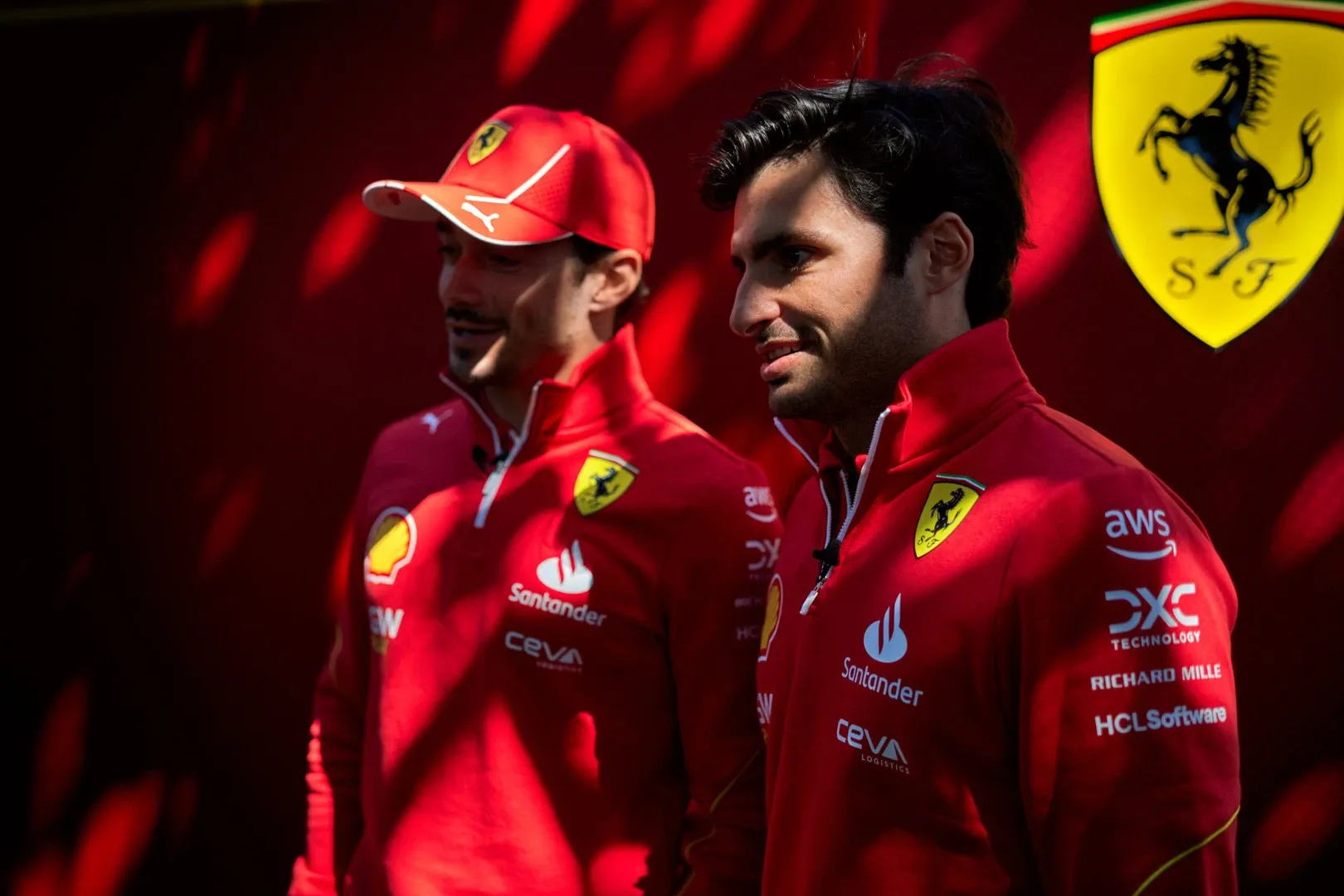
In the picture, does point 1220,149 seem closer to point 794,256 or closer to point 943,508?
point 794,256

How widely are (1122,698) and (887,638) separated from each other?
1.04 ft

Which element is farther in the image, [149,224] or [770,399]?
[149,224]

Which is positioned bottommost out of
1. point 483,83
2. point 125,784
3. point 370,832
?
point 125,784

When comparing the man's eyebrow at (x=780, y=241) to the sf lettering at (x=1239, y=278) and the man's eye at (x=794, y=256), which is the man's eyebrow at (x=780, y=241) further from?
the sf lettering at (x=1239, y=278)

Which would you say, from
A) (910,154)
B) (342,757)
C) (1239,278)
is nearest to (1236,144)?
(1239,278)

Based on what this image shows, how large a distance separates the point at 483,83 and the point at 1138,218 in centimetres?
163

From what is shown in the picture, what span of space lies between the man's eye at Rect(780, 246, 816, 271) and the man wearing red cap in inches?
21.8

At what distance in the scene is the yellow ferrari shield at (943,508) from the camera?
64.9 inches

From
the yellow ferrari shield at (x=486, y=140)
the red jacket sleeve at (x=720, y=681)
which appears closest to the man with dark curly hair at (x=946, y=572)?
the red jacket sleeve at (x=720, y=681)

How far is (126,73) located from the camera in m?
3.53

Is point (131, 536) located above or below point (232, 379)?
below

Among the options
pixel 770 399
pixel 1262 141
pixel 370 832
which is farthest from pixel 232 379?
pixel 1262 141

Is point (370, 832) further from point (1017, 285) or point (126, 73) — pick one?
point (126, 73)

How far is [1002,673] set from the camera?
152 cm
